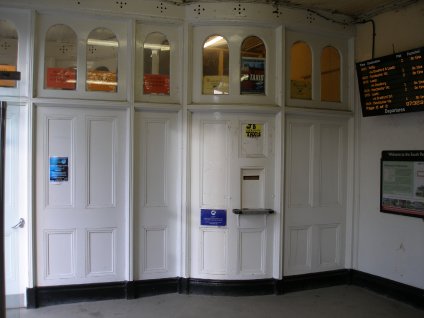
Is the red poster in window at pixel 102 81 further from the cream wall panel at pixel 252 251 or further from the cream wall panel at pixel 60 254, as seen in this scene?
the cream wall panel at pixel 252 251

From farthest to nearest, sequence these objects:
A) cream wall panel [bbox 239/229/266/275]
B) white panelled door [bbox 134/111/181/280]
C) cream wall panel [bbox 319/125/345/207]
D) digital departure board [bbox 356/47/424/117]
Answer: cream wall panel [bbox 319/125/345/207]
cream wall panel [bbox 239/229/266/275]
white panelled door [bbox 134/111/181/280]
digital departure board [bbox 356/47/424/117]

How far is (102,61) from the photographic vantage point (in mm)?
4148

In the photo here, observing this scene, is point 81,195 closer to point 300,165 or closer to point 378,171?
point 300,165

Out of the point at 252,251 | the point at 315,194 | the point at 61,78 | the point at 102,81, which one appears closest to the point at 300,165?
the point at 315,194

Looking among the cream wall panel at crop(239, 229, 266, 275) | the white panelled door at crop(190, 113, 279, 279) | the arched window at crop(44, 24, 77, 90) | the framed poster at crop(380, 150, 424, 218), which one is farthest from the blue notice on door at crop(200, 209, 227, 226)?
the arched window at crop(44, 24, 77, 90)

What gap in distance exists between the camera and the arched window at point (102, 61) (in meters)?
4.12

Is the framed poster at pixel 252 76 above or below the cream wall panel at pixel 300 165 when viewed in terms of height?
above

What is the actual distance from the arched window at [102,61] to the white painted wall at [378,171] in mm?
2869

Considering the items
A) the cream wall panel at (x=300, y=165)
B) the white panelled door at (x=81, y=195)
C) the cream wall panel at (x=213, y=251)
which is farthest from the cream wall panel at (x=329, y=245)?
the white panelled door at (x=81, y=195)

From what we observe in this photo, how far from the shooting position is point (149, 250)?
Answer: 169 inches

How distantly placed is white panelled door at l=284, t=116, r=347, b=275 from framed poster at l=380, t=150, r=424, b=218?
20.0 inches

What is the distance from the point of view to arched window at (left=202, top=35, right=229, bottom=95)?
14.1ft

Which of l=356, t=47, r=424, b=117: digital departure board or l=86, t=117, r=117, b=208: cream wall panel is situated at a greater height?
l=356, t=47, r=424, b=117: digital departure board

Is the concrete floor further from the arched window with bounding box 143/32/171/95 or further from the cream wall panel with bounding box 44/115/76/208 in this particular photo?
the arched window with bounding box 143/32/171/95
